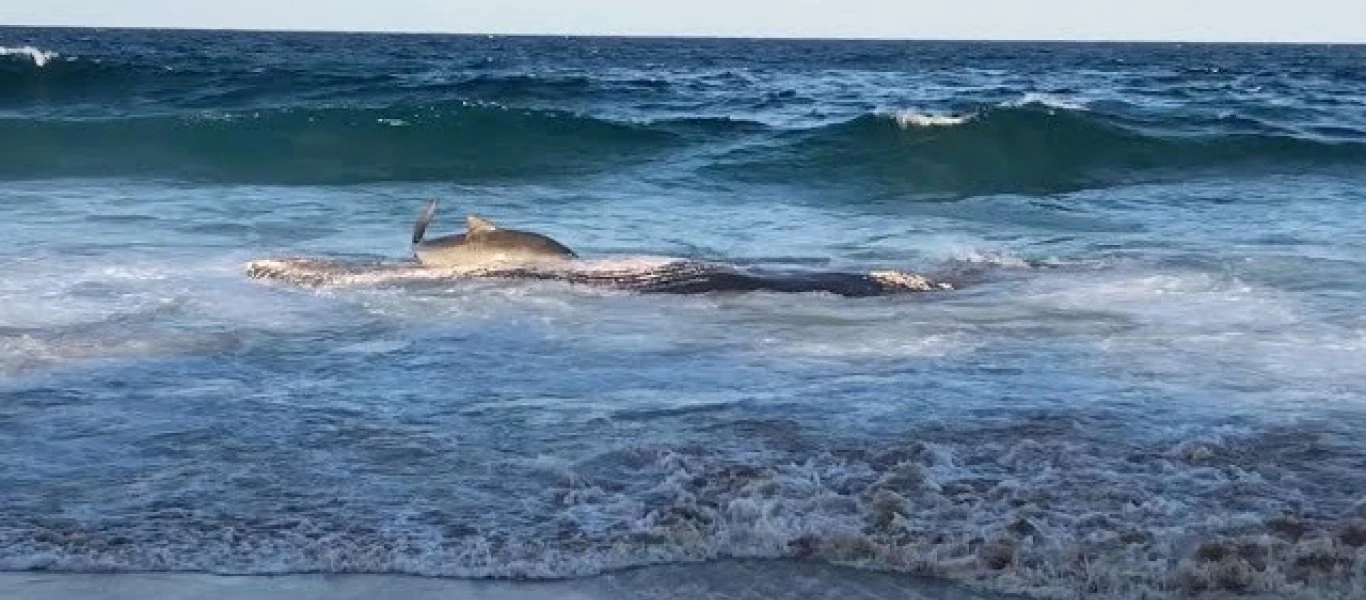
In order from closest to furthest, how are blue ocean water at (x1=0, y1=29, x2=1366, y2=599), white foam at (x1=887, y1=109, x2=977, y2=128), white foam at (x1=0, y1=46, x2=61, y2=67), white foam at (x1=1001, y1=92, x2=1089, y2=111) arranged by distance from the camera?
blue ocean water at (x1=0, y1=29, x2=1366, y2=599) → white foam at (x1=887, y1=109, x2=977, y2=128) → white foam at (x1=1001, y1=92, x2=1089, y2=111) → white foam at (x1=0, y1=46, x2=61, y2=67)

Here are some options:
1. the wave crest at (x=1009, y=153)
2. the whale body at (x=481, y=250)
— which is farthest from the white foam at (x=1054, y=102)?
the whale body at (x=481, y=250)

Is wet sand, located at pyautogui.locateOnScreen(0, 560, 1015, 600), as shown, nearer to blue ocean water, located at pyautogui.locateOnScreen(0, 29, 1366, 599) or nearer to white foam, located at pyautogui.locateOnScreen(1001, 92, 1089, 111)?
blue ocean water, located at pyautogui.locateOnScreen(0, 29, 1366, 599)

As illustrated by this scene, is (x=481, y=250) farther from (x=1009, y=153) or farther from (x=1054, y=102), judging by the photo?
(x=1054, y=102)

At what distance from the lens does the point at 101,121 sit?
23.7 meters

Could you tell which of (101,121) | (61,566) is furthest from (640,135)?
(61,566)

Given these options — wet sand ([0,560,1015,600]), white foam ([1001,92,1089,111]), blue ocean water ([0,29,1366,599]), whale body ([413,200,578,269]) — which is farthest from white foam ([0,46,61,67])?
wet sand ([0,560,1015,600])

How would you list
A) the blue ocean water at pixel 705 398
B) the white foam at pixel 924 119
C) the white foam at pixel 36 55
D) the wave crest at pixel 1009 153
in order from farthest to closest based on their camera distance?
the white foam at pixel 36 55
the white foam at pixel 924 119
the wave crest at pixel 1009 153
the blue ocean water at pixel 705 398

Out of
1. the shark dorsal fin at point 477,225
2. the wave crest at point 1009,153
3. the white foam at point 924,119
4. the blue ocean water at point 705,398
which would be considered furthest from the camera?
the white foam at point 924,119

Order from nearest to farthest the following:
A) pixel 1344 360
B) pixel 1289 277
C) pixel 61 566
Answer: pixel 61 566 < pixel 1344 360 < pixel 1289 277

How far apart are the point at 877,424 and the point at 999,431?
0.44 m

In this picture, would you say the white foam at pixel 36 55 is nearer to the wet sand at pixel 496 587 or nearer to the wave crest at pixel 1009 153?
the wave crest at pixel 1009 153

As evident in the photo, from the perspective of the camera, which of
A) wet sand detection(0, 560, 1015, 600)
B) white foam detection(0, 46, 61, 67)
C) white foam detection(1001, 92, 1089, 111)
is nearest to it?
wet sand detection(0, 560, 1015, 600)

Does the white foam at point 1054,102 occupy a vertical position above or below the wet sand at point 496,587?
below

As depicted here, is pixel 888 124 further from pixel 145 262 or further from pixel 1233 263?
pixel 145 262
